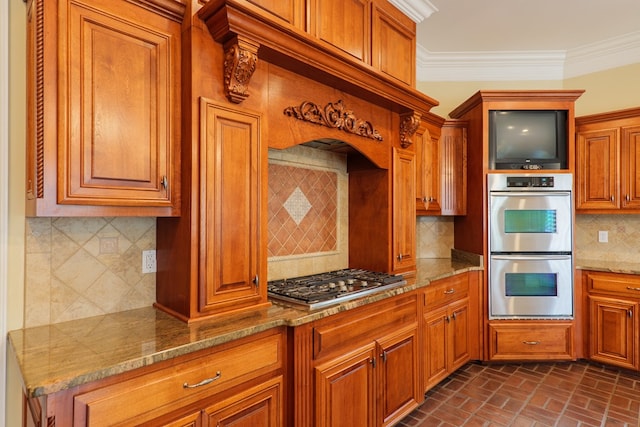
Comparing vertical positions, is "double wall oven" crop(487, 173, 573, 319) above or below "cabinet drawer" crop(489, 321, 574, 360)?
above

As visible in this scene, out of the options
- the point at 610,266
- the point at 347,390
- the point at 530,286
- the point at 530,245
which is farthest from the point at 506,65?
the point at 347,390

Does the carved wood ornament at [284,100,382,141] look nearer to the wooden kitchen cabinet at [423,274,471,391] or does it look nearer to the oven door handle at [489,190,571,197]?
the wooden kitchen cabinet at [423,274,471,391]

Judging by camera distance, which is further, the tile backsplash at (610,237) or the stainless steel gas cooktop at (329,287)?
the tile backsplash at (610,237)

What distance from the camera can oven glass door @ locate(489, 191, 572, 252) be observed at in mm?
3420

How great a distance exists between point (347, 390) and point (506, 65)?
3977 millimetres

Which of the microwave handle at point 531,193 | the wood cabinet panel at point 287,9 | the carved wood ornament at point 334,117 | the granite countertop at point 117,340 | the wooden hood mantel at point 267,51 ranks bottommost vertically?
the granite countertop at point 117,340

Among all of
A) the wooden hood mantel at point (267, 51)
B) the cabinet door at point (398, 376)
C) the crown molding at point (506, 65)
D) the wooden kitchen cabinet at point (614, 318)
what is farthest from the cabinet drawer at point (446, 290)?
the crown molding at point (506, 65)

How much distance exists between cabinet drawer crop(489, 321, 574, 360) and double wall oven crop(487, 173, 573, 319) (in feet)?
0.31

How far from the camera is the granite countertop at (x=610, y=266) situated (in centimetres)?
332

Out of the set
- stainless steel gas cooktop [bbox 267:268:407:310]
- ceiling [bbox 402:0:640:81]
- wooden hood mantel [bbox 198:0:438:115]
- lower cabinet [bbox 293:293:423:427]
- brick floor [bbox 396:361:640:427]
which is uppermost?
ceiling [bbox 402:0:640:81]

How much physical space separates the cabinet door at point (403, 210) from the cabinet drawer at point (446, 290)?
0.25 m

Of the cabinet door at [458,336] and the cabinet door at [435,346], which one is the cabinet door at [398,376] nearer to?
the cabinet door at [435,346]

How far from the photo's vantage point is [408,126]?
2.86 meters

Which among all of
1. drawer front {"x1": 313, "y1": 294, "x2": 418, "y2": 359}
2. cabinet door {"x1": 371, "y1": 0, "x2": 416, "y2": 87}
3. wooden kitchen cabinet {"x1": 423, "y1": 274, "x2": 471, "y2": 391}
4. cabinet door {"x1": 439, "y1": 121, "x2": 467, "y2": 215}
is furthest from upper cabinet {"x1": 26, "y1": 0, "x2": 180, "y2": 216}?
cabinet door {"x1": 439, "y1": 121, "x2": 467, "y2": 215}
